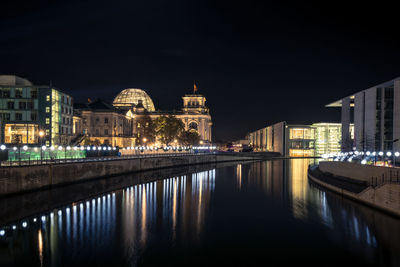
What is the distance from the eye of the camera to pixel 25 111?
251 feet

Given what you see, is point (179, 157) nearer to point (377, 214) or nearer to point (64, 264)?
point (377, 214)

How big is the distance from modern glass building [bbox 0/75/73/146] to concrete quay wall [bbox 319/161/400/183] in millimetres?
64397

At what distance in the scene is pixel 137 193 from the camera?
154ft

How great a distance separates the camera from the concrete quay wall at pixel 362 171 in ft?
106

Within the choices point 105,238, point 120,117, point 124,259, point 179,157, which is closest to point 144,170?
point 179,157

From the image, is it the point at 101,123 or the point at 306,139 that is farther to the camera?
the point at 306,139

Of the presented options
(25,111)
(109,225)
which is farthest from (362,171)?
(25,111)

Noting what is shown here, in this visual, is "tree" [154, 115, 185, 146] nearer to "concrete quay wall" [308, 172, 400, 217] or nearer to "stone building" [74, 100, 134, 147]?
"stone building" [74, 100, 134, 147]

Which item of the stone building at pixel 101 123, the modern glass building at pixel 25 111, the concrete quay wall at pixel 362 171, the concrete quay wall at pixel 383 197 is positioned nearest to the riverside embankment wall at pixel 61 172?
the modern glass building at pixel 25 111

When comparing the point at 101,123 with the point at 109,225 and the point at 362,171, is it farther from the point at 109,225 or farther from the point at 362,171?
the point at 362,171

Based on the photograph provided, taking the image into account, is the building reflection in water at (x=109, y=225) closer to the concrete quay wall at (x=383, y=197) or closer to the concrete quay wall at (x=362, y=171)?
the concrete quay wall at (x=383, y=197)

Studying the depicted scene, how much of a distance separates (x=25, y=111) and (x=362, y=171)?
73.1 metres

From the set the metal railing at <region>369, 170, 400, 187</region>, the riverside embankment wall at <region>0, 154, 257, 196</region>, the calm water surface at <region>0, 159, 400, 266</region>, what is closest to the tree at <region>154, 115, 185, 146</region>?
the riverside embankment wall at <region>0, 154, 257, 196</region>

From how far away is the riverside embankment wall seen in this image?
38.0 m
